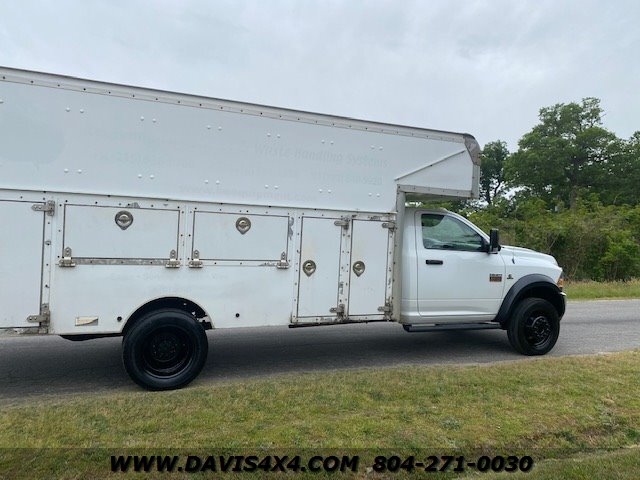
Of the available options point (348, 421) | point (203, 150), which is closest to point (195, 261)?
point (203, 150)

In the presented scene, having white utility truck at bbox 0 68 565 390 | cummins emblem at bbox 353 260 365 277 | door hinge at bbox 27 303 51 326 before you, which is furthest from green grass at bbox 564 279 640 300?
door hinge at bbox 27 303 51 326

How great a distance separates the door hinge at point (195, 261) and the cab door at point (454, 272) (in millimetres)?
2775

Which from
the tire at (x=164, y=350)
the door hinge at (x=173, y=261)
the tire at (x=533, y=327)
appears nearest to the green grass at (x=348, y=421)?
the tire at (x=164, y=350)

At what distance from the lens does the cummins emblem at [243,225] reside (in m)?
5.19

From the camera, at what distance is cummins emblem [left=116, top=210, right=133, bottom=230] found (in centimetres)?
477

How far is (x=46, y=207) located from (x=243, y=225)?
1869 millimetres

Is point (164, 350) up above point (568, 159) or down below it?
below

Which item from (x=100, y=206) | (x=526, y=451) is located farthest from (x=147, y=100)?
(x=526, y=451)

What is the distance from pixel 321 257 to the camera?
5.55 metres

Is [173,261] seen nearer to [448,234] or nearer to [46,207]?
[46,207]

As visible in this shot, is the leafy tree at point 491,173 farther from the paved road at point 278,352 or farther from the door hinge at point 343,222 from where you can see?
the door hinge at point 343,222

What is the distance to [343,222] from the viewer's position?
18.6ft

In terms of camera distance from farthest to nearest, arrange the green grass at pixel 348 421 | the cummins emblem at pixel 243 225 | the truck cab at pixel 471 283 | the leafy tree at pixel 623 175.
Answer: the leafy tree at pixel 623 175
the truck cab at pixel 471 283
the cummins emblem at pixel 243 225
the green grass at pixel 348 421

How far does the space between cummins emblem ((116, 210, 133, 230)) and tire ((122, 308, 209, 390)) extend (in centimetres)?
92
